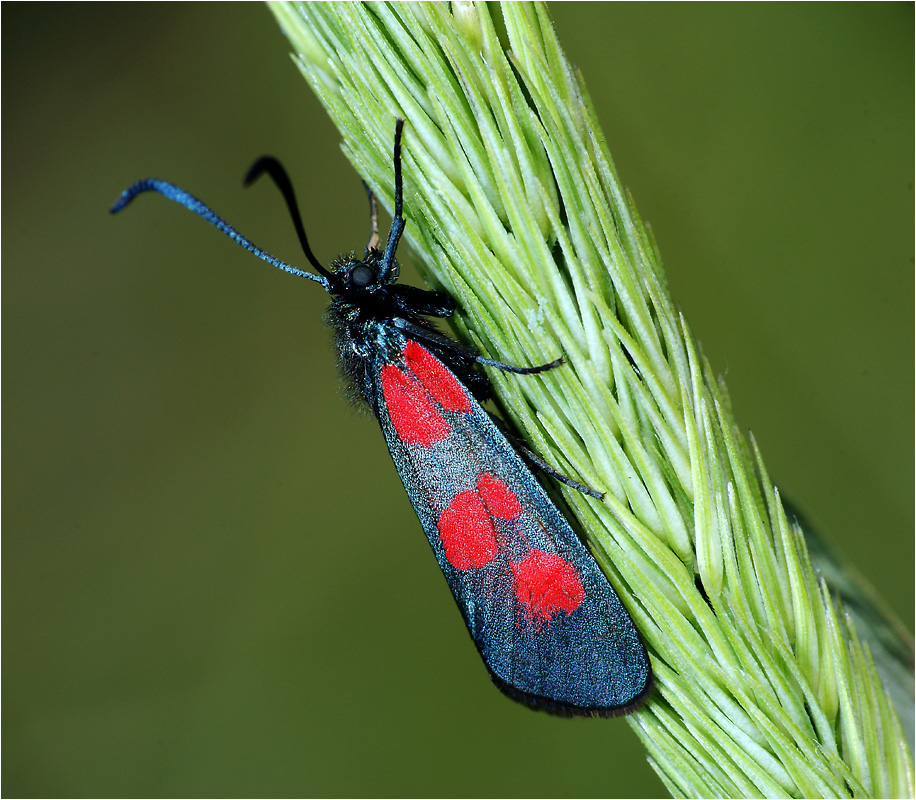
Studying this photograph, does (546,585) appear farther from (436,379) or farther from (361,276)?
(361,276)

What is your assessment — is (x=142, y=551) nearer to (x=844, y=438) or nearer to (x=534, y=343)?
(x=534, y=343)

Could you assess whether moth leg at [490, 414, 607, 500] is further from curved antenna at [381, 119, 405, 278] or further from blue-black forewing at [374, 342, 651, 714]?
curved antenna at [381, 119, 405, 278]

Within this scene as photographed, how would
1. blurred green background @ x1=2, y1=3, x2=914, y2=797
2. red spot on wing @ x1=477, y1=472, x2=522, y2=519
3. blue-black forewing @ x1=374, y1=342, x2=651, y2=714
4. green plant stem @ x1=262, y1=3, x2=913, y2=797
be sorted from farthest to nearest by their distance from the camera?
1. blurred green background @ x1=2, y1=3, x2=914, y2=797
2. red spot on wing @ x1=477, y1=472, x2=522, y2=519
3. blue-black forewing @ x1=374, y1=342, x2=651, y2=714
4. green plant stem @ x1=262, y1=3, x2=913, y2=797

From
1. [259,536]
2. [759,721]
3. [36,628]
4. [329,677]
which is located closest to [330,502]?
[259,536]

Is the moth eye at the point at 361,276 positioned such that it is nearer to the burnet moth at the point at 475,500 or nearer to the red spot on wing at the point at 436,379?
the burnet moth at the point at 475,500

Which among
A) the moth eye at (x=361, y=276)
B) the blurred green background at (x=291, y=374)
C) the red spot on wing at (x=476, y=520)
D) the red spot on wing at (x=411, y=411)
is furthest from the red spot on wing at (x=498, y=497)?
the blurred green background at (x=291, y=374)

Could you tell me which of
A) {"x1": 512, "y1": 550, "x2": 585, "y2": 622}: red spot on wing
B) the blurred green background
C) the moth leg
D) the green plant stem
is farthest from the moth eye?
the blurred green background
